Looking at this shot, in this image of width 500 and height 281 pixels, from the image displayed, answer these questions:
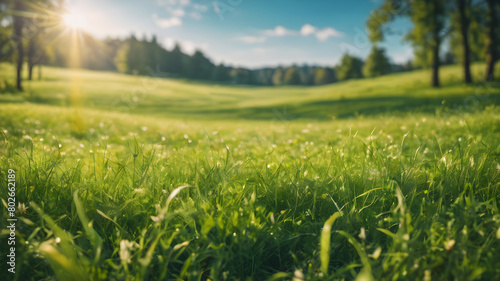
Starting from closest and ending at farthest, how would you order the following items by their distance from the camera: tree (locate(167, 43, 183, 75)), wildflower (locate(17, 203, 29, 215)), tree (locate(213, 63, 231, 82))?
wildflower (locate(17, 203, 29, 215))
tree (locate(167, 43, 183, 75))
tree (locate(213, 63, 231, 82))

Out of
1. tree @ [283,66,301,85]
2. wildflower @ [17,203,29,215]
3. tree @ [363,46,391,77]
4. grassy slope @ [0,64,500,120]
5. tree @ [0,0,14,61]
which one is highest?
tree @ [283,66,301,85]

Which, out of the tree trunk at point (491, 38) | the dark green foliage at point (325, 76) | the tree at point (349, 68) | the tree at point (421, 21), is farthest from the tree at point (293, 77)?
the tree trunk at point (491, 38)

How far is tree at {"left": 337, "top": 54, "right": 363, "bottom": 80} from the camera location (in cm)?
6912

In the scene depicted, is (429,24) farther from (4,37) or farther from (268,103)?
(4,37)

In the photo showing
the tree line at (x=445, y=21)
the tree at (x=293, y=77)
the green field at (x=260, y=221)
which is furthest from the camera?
the tree at (x=293, y=77)

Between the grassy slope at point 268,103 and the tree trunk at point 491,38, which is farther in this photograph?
the tree trunk at point 491,38

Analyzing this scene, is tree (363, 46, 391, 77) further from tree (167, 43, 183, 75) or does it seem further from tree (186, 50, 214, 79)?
tree (167, 43, 183, 75)

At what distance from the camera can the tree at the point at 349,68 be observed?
69.1m

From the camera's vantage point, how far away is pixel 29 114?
955 centimetres

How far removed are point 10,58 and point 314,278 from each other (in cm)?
3623

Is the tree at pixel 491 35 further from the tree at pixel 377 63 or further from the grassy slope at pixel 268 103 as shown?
the tree at pixel 377 63

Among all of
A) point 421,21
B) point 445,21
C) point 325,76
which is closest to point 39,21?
point 421,21

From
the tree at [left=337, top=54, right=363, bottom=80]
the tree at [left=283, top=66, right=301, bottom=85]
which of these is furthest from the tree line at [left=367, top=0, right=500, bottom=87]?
the tree at [left=283, top=66, right=301, bottom=85]

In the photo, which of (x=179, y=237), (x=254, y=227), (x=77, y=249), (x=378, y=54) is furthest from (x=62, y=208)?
(x=378, y=54)
